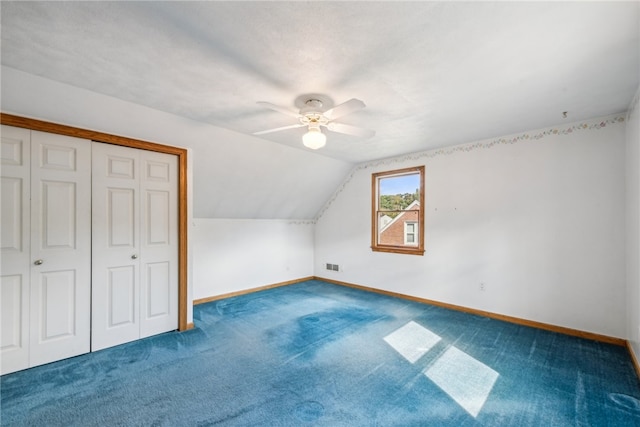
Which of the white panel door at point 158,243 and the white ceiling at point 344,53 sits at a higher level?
the white ceiling at point 344,53

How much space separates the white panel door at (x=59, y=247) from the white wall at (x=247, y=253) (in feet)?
5.75

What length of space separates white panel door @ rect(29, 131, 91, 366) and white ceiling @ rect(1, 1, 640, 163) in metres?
0.71

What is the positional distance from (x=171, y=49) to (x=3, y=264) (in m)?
2.33

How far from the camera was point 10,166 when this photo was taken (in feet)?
7.88

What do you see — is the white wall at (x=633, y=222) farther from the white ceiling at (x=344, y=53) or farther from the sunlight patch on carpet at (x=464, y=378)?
the sunlight patch on carpet at (x=464, y=378)

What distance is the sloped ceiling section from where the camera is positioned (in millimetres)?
2430

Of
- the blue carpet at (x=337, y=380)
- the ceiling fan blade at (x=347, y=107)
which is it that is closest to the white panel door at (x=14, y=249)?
the blue carpet at (x=337, y=380)

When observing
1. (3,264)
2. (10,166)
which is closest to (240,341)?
(3,264)

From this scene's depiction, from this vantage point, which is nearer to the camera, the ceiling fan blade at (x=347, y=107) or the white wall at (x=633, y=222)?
the ceiling fan blade at (x=347, y=107)

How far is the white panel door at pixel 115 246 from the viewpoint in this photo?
2.85 meters

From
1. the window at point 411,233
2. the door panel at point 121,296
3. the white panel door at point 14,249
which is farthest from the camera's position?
the window at point 411,233

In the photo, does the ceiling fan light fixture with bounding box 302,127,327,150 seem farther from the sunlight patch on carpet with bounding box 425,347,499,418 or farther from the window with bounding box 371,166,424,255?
the window with bounding box 371,166,424,255

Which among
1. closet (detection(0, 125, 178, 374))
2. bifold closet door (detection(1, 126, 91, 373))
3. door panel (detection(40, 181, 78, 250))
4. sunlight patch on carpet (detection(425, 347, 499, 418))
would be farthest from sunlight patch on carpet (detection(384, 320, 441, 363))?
door panel (detection(40, 181, 78, 250))

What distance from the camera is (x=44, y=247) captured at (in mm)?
2566
